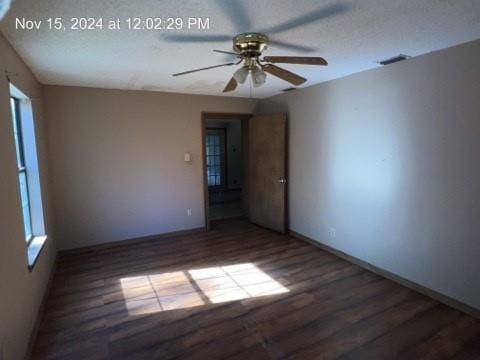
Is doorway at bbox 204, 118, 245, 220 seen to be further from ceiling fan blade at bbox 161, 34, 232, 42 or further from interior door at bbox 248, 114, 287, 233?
Result: ceiling fan blade at bbox 161, 34, 232, 42

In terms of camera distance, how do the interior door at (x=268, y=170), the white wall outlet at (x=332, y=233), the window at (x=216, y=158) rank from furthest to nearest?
the window at (x=216, y=158), the interior door at (x=268, y=170), the white wall outlet at (x=332, y=233)

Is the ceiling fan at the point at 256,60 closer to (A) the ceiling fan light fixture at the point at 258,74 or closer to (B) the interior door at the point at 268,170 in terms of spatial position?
(A) the ceiling fan light fixture at the point at 258,74

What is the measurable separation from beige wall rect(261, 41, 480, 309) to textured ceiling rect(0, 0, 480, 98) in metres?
0.30

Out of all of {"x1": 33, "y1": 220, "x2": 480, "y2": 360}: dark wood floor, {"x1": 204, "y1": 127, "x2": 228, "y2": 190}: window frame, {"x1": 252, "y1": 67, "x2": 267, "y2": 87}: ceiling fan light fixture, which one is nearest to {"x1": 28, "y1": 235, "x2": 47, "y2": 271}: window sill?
{"x1": 33, "y1": 220, "x2": 480, "y2": 360}: dark wood floor

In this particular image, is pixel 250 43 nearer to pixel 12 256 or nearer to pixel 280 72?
pixel 280 72

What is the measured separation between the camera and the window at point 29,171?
2742mm

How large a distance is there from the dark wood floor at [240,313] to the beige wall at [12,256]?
0.97 feet

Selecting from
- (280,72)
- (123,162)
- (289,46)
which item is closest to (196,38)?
(280,72)

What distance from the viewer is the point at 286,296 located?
2.72 m

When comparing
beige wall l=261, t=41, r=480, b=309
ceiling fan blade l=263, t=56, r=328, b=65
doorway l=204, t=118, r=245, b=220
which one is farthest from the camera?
doorway l=204, t=118, r=245, b=220

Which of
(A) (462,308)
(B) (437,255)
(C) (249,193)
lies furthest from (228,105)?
(A) (462,308)

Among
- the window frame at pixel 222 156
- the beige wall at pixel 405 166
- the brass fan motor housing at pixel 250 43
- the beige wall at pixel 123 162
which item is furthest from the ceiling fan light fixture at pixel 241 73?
the window frame at pixel 222 156

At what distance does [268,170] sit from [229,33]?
291 cm

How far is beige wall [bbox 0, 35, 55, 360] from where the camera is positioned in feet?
5.39
